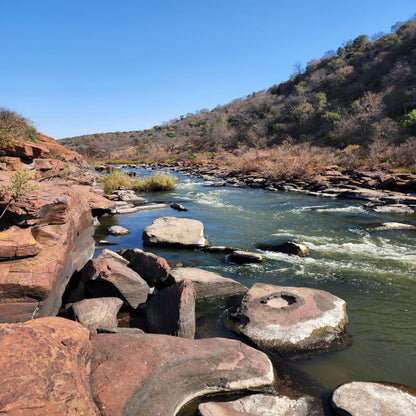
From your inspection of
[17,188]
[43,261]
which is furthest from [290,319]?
[17,188]

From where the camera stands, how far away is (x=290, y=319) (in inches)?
151

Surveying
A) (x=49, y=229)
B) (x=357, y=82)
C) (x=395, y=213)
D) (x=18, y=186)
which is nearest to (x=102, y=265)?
(x=49, y=229)

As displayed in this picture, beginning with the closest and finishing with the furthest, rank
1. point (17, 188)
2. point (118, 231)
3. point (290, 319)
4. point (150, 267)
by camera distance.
A: point (290, 319) → point (17, 188) → point (150, 267) → point (118, 231)

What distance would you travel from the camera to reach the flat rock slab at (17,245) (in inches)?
135

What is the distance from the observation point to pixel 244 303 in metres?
4.21

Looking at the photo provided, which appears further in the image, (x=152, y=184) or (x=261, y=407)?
(x=152, y=184)

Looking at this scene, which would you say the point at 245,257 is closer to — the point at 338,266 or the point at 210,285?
the point at 210,285

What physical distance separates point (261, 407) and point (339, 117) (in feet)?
124

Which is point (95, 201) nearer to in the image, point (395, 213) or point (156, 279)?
point (156, 279)

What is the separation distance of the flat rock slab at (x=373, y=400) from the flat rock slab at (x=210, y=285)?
7.53 ft

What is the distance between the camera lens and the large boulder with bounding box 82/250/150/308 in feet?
14.1

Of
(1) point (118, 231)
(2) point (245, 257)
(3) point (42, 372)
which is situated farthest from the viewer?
(1) point (118, 231)

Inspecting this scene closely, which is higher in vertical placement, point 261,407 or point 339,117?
point 339,117

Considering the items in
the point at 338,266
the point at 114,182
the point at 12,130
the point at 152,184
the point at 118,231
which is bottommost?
the point at 338,266
